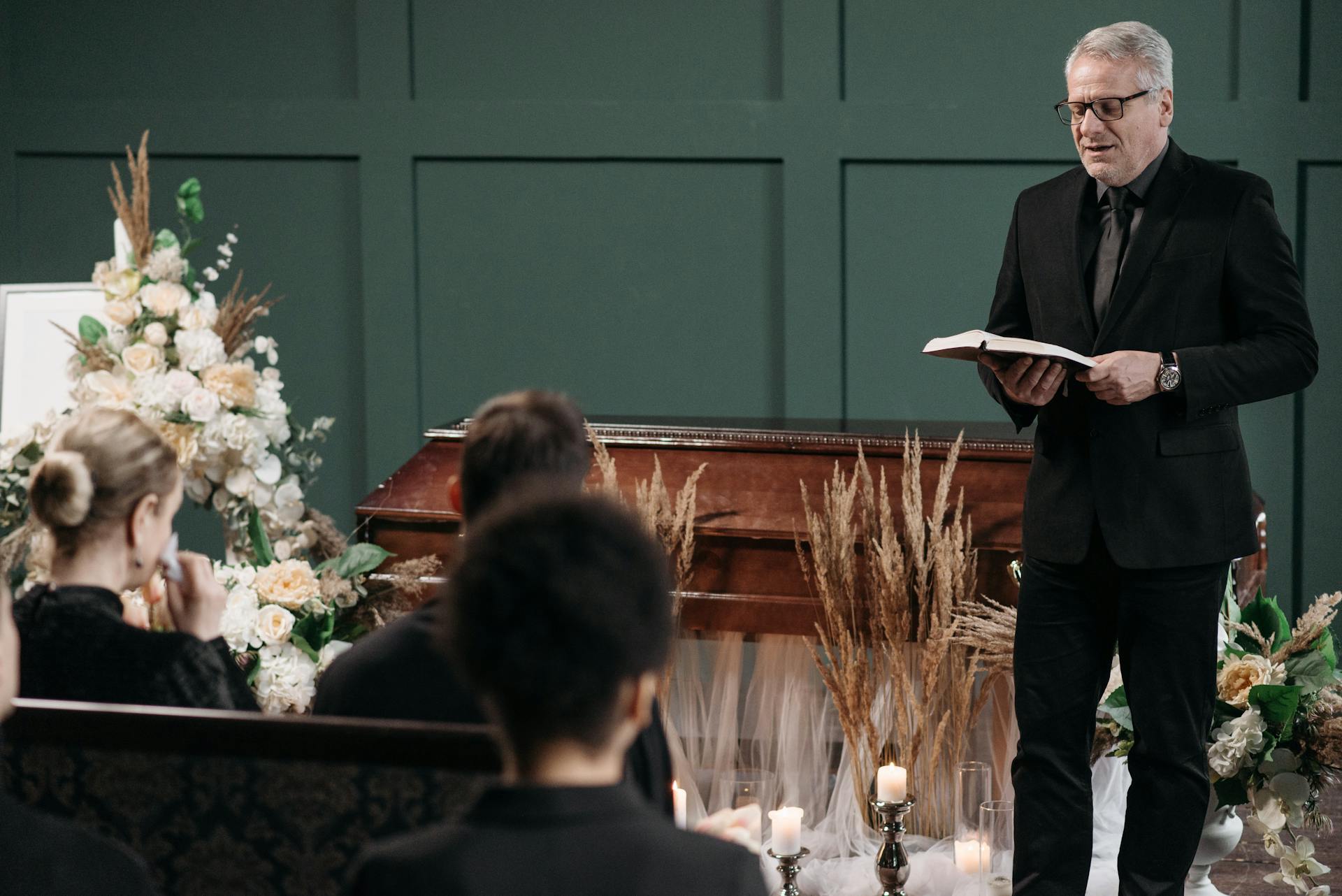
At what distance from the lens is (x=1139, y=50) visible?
215cm

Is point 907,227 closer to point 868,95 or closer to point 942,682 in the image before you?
point 868,95

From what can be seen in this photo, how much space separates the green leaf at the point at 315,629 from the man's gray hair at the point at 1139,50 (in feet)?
5.23

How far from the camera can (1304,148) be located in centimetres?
409

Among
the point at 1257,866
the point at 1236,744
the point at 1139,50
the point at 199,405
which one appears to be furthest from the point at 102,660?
the point at 1257,866

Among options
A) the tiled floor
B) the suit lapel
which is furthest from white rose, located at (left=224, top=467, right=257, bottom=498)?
the tiled floor

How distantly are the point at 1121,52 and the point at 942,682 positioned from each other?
1.35 meters

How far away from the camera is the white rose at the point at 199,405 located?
2.40m

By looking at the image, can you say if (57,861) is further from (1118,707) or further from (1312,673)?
(1312,673)

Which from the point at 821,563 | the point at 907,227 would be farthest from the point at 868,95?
the point at 821,563

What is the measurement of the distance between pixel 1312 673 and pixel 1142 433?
0.61 m

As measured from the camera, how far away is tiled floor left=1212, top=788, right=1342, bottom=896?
2.71 metres

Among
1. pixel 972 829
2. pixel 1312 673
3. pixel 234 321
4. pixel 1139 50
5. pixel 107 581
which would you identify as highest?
pixel 1139 50

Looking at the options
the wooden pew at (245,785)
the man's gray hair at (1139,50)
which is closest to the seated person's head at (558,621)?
the wooden pew at (245,785)

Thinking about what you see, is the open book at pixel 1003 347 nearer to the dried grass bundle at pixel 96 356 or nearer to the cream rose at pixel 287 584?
the cream rose at pixel 287 584
